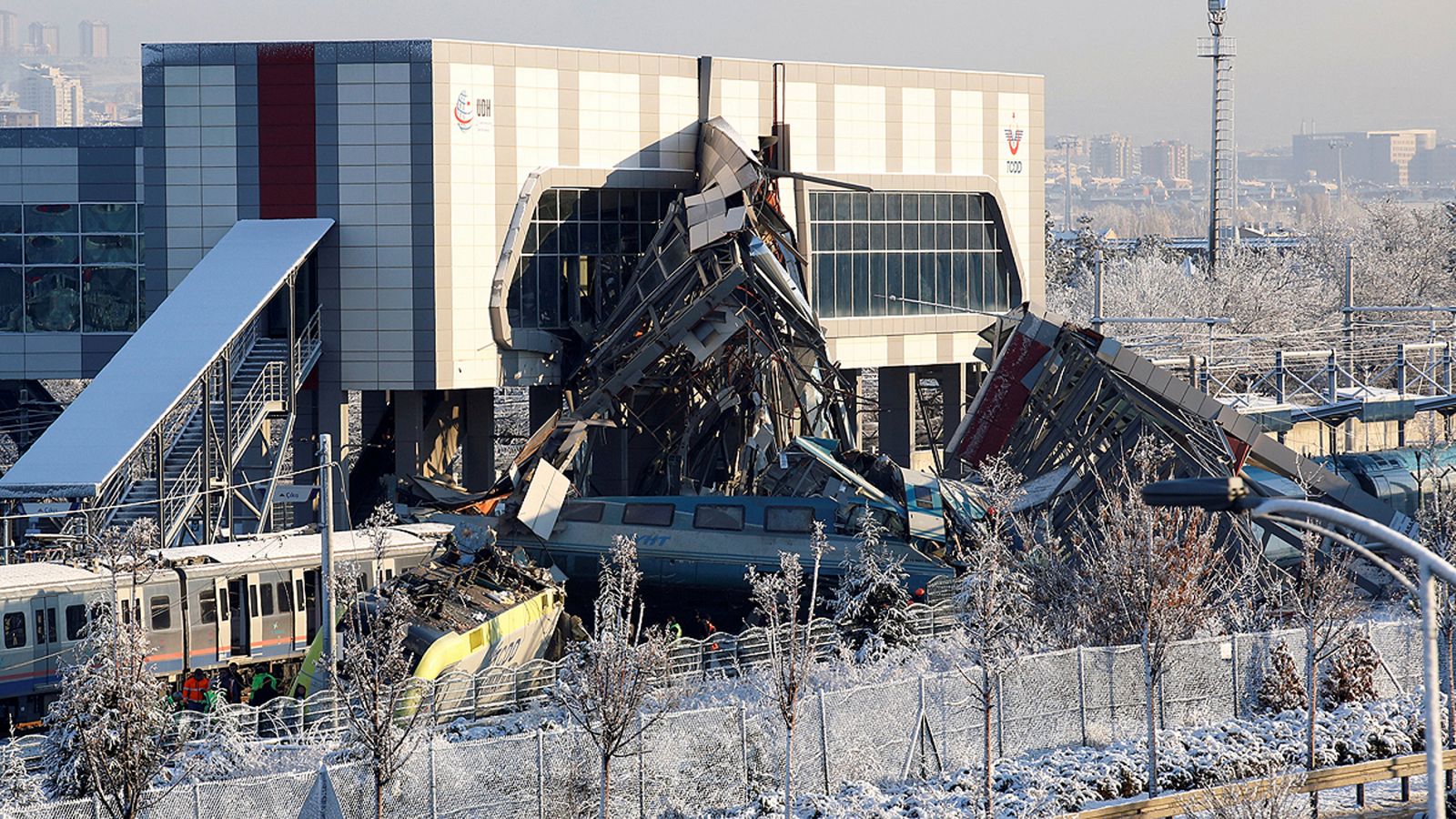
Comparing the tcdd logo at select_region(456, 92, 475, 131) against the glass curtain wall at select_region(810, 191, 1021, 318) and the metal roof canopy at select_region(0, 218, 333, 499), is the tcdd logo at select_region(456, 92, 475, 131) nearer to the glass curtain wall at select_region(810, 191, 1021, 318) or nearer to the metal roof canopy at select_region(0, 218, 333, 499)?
the metal roof canopy at select_region(0, 218, 333, 499)

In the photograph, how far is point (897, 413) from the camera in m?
69.7

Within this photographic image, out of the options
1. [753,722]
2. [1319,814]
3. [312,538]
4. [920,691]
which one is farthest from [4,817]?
[1319,814]

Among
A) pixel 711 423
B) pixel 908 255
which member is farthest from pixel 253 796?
pixel 908 255

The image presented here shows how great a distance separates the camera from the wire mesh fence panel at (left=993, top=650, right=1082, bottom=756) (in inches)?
1272

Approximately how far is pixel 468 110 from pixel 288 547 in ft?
61.1

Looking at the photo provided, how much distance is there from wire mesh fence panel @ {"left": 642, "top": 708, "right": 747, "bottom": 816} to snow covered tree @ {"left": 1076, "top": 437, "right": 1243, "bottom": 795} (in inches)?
285

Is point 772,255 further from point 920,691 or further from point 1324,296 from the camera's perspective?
point 1324,296

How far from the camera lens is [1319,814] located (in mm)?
31859

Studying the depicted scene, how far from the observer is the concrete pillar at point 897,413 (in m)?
69.3

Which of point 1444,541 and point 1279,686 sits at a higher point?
point 1444,541

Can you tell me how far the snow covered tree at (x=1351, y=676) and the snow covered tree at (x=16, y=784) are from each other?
23956 mm

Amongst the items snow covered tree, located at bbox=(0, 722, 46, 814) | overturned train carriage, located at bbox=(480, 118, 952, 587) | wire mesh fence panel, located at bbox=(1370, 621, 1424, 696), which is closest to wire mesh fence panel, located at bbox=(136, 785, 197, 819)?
snow covered tree, located at bbox=(0, 722, 46, 814)

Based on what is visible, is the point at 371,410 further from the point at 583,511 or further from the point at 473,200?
the point at 583,511

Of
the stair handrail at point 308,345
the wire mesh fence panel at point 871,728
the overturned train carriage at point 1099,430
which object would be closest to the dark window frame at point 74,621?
the wire mesh fence panel at point 871,728
